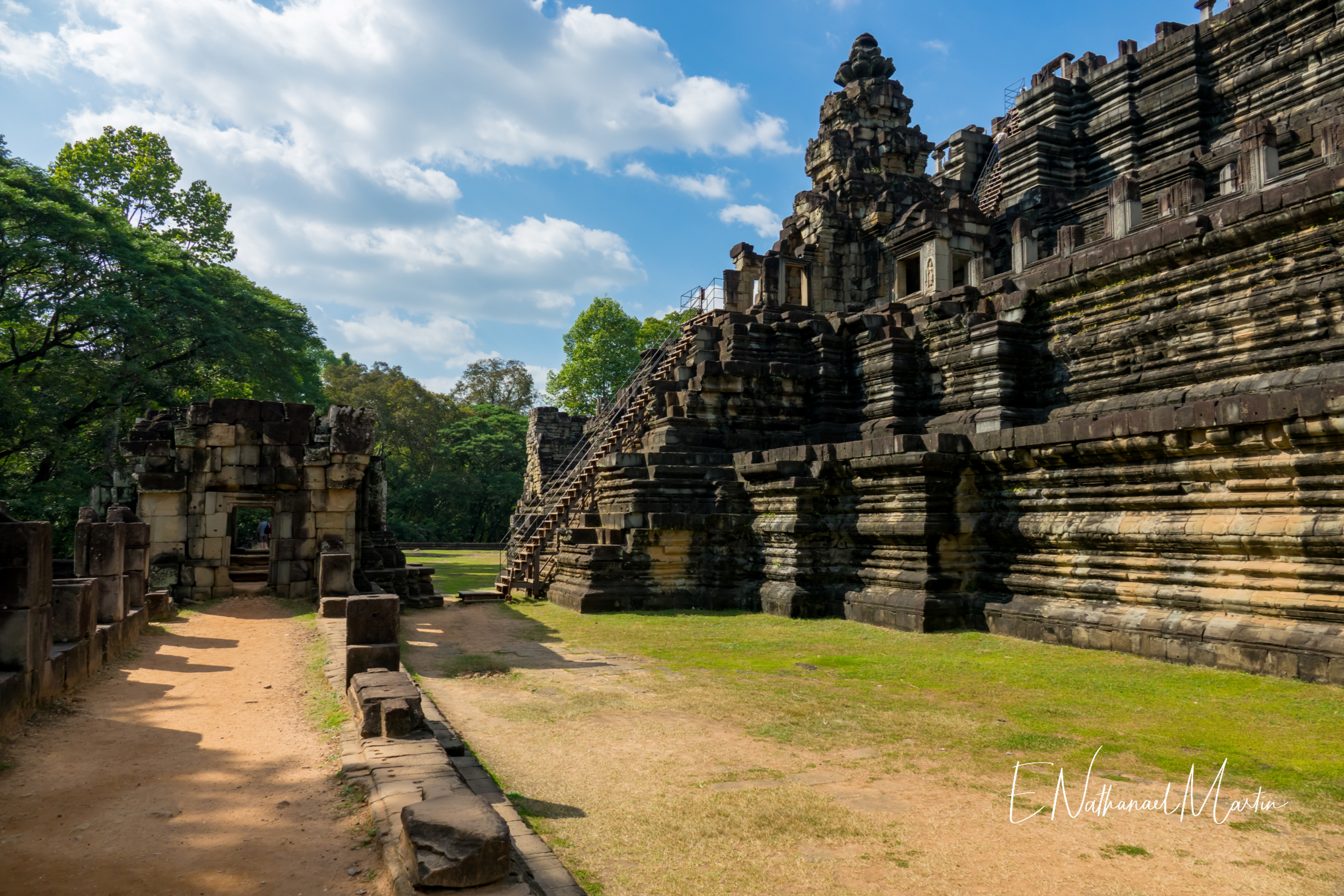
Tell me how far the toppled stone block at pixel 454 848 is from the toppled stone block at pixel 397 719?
203 cm

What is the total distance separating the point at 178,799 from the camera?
480cm

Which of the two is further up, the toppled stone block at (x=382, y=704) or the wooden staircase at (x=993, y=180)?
the wooden staircase at (x=993, y=180)

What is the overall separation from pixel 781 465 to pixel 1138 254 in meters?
6.39

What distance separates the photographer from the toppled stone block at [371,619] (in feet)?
23.6

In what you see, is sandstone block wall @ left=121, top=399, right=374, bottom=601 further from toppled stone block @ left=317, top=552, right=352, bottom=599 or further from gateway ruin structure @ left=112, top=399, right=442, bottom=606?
toppled stone block @ left=317, top=552, right=352, bottom=599

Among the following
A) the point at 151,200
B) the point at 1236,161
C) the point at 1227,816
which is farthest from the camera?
the point at 151,200

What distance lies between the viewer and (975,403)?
15.0 m

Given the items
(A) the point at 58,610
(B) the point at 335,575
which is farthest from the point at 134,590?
(A) the point at 58,610

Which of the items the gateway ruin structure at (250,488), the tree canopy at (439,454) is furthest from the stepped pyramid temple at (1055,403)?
the tree canopy at (439,454)

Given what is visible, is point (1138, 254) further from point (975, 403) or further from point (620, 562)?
point (620, 562)

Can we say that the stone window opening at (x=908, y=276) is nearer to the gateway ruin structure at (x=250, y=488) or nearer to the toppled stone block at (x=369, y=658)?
the gateway ruin structure at (x=250, y=488)

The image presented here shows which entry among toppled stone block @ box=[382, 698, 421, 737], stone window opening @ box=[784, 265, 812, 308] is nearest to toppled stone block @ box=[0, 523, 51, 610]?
toppled stone block @ box=[382, 698, 421, 737]

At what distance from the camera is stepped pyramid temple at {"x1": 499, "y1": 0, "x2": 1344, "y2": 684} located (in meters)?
8.77

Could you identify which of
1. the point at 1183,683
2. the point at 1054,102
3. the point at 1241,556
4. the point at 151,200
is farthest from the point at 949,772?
the point at 151,200
